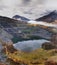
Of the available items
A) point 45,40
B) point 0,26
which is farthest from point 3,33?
point 45,40

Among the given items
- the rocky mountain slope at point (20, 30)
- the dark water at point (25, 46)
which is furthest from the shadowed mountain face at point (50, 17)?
the dark water at point (25, 46)

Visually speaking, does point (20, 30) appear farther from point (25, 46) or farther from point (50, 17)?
point (50, 17)

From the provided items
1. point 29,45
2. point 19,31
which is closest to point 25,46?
point 29,45

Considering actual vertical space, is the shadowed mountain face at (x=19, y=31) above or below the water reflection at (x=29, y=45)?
above

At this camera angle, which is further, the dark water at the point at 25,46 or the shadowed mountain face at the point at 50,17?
the shadowed mountain face at the point at 50,17

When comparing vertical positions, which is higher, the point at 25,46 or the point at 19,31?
the point at 19,31

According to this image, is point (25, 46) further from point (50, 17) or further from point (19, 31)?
point (50, 17)

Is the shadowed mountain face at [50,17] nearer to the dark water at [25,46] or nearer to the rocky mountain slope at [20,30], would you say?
the rocky mountain slope at [20,30]

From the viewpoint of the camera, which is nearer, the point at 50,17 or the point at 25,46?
the point at 25,46

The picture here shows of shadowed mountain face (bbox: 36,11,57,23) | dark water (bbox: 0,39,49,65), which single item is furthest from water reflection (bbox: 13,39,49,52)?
shadowed mountain face (bbox: 36,11,57,23)

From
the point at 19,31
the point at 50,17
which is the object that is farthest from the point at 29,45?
the point at 50,17

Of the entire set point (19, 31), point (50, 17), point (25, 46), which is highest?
point (50, 17)
